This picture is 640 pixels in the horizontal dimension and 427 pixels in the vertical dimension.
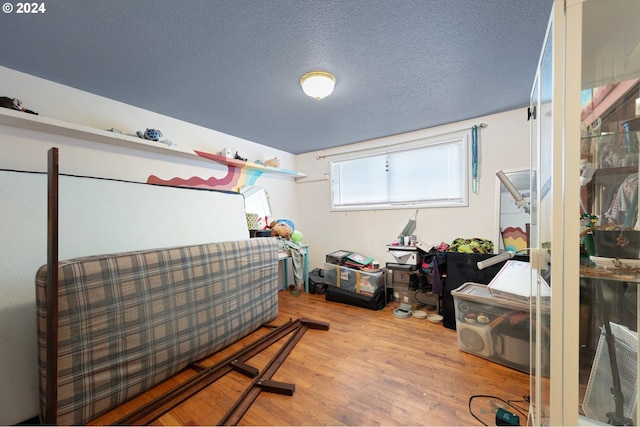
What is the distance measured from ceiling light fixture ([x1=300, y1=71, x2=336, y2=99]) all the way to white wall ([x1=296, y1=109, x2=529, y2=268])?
1685 mm

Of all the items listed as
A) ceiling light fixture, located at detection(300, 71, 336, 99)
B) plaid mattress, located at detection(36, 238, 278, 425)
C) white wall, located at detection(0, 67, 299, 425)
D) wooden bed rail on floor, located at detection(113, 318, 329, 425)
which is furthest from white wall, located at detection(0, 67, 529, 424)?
ceiling light fixture, located at detection(300, 71, 336, 99)

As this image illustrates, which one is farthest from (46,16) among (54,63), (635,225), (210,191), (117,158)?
(635,225)

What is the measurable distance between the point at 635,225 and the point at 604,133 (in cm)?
33

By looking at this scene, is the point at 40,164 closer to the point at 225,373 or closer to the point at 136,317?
the point at 136,317

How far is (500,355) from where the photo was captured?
1.70 meters

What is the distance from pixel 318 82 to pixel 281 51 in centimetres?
34

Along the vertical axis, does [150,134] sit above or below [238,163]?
above

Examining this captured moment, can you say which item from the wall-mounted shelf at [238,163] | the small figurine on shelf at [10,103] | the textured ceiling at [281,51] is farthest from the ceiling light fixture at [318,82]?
the small figurine on shelf at [10,103]

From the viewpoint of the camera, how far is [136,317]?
1415 millimetres

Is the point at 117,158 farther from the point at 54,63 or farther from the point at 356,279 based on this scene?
the point at 356,279

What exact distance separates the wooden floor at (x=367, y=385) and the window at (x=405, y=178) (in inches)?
62.1

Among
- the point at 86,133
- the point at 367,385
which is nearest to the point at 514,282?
the point at 367,385

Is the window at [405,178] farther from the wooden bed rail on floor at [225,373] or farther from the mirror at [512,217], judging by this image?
the wooden bed rail on floor at [225,373]

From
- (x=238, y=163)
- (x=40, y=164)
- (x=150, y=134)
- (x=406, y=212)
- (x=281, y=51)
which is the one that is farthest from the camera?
(x=406, y=212)
